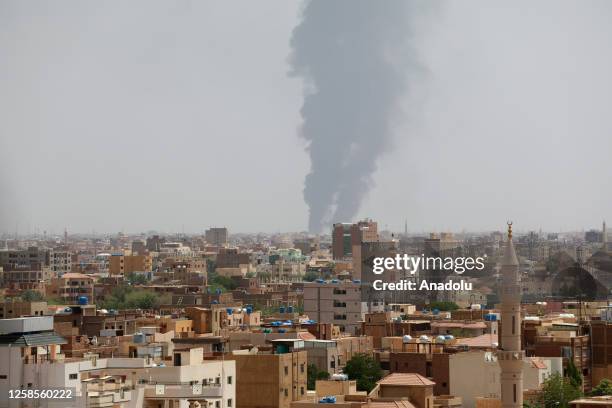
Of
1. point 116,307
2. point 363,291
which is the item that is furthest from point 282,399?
point 116,307

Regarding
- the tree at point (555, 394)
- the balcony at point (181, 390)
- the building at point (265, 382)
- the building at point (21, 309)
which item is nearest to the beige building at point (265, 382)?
the building at point (265, 382)

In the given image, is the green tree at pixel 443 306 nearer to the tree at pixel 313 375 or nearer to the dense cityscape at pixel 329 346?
the dense cityscape at pixel 329 346

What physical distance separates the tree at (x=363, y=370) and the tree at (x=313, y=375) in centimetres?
53

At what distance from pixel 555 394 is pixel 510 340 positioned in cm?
382

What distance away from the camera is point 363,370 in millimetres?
45156

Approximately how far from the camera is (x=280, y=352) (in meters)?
41.5

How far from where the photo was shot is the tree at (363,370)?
43281mm

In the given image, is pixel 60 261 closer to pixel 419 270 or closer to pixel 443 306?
pixel 419 270

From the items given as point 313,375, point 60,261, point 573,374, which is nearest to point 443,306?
point 313,375

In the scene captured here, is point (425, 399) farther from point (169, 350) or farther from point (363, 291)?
point (363, 291)

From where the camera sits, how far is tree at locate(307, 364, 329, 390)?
42.4 m

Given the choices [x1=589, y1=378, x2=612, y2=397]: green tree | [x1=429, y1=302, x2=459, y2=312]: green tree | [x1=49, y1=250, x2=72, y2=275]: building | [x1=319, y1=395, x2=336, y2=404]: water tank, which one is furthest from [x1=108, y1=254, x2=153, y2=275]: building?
[x1=319, y1=395, x2=336, y2=404]: water tank

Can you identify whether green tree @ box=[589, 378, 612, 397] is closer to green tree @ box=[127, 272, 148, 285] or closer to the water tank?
the water tank

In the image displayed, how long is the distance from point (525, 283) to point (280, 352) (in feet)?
160
